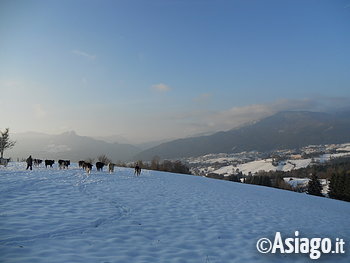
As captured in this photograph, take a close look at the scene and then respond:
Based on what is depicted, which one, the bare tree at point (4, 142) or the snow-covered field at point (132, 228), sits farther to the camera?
the bare tree at point (4, 142)

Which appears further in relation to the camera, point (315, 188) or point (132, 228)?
point (315, 188)

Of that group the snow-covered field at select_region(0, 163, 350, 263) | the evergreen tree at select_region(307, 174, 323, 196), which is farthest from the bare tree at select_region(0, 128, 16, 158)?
the evergreen tree at select_region(307, 174, 323, 196)

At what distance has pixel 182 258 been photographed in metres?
8.59

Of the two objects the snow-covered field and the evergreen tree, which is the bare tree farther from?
the evergreen tree

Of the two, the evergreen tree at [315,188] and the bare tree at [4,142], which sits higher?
the bare tree at [4,142]

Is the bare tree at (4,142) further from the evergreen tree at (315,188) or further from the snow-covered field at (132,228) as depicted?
the evergreen tree at (315,188)

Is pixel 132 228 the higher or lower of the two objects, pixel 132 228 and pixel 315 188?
the higher

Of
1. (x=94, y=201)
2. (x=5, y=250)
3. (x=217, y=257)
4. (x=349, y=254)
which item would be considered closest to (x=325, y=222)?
(x=349, y=254)

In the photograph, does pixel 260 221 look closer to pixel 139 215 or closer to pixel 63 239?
pixel 139 215

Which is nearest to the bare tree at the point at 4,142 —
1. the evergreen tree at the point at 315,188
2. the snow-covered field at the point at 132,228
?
the snow-covered field at the point at 132,228

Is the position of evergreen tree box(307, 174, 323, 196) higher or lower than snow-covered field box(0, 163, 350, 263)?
lower

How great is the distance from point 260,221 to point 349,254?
4852 millimetres

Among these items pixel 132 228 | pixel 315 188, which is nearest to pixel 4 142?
pixel 132 228

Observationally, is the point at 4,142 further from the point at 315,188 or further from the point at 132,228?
the point at 315,188
